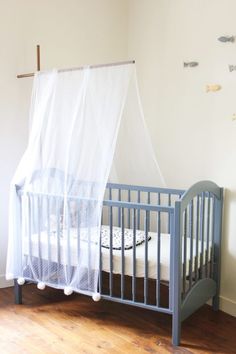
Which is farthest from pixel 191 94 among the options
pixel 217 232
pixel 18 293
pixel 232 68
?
pixel 18 293

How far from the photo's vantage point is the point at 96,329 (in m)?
2.78

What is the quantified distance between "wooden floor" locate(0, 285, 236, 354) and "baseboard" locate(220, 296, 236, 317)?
0.18ft

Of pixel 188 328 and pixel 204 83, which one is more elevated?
pixel 204 83

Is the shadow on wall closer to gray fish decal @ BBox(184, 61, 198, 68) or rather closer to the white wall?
gray fish decal @ BBox(184, 61, 198, 68)

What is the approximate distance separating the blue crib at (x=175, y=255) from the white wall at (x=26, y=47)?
0.59m

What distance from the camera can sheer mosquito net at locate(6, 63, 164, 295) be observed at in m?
2.66

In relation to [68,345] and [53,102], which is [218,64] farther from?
[68,345]

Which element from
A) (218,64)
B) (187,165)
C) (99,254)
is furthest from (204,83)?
(99,254)

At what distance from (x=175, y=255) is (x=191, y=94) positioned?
55.8 inches

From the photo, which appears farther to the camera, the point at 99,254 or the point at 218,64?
the point at 218,64

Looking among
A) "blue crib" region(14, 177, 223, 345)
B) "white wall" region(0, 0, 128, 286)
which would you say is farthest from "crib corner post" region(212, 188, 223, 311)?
"white wall" region(0, 0, 128, 286)

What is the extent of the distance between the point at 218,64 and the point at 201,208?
3.62 ft

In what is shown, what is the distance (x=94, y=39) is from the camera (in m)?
3.81

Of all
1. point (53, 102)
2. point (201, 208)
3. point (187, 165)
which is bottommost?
point (201, 208)
